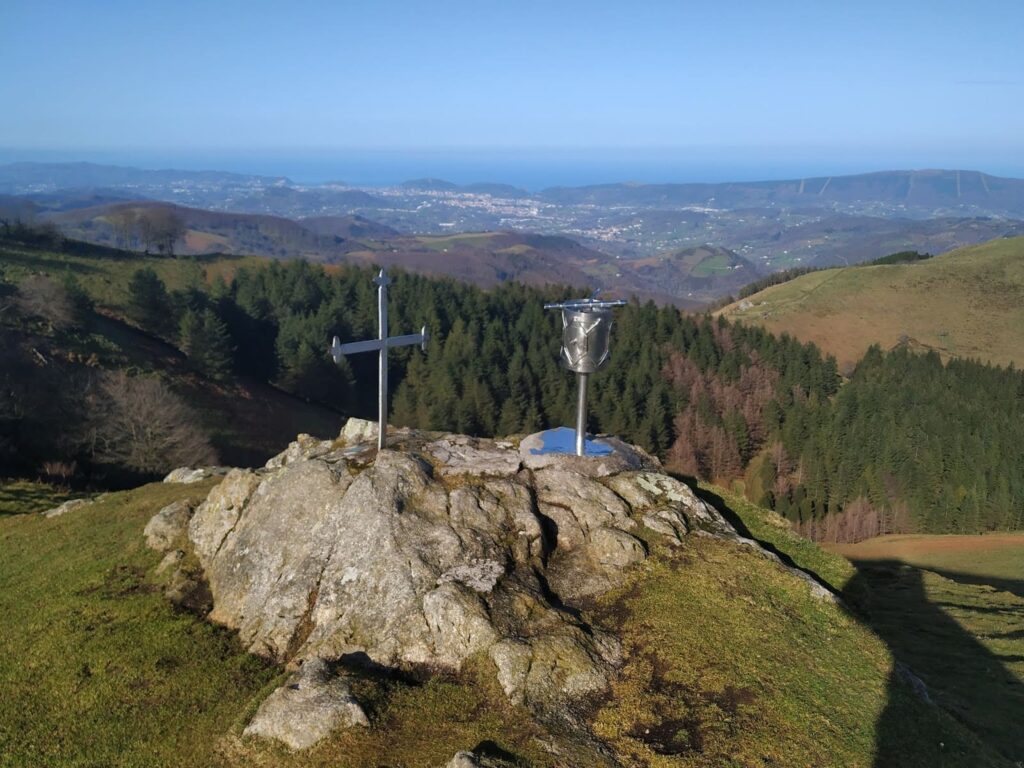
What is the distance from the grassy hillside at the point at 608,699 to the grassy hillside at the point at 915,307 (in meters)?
121

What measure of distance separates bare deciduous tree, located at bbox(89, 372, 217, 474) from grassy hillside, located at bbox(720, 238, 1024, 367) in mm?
108578

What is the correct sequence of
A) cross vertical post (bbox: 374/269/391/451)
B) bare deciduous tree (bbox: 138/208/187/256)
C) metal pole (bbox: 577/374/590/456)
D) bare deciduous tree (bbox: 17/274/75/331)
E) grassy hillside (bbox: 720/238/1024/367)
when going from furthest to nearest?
1. grassy hillside (bbox: 720/238/1024/367)
2. bare deciduous tree (bbox: 138/208/187/256)
3. bare deciduous tree (bbox: 17/274/75/331)
4. metal pole (bbox: 577/374/590/456)
5. cross vertical post (bbox: 374/269/391/451)

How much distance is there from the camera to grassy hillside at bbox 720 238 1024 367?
12312 cm

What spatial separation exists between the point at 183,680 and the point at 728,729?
31.6 ft

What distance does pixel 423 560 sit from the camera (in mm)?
13414

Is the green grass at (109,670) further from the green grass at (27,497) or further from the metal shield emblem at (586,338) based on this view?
the metal shield emblem at (586,338)

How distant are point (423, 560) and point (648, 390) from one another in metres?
63.9

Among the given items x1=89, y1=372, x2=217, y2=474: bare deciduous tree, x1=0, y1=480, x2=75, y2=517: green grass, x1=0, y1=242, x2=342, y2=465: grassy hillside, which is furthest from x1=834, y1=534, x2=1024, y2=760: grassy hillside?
x1=0, y1=242, x2=342, y2=465: grassy hillside

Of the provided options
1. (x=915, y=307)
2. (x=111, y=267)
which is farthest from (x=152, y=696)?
(x=915, y=307)

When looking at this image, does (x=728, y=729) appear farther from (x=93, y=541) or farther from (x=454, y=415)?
(x=454, y=415)

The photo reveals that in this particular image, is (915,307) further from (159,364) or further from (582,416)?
(582,416)

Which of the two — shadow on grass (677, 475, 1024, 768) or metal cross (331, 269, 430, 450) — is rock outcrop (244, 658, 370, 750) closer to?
metal cross (331, 269, 430, 450)

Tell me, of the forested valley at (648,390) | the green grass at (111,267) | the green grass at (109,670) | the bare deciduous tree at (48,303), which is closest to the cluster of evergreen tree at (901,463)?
the forested valley at (648,390)

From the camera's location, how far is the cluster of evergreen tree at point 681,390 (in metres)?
60.0
